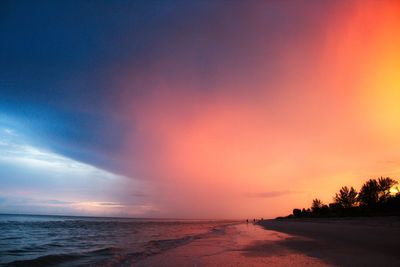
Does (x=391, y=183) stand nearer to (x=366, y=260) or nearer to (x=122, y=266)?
(x=366, y=260)

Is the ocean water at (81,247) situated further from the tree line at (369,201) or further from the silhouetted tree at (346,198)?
the silhouetted tree at (346,198)

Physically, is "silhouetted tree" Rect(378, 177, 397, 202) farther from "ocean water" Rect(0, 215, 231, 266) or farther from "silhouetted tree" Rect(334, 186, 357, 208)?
"ocean water" Rect(0, 215, 231, 266)

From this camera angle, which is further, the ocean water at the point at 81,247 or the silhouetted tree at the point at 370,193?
the silhouetted tree at the point at 370,193

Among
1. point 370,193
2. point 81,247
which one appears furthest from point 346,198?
point 81,247

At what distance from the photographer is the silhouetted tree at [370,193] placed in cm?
8306

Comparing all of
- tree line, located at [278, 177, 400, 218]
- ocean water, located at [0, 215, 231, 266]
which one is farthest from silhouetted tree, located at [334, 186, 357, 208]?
ocean water, located at [0, 215, 231, 266]

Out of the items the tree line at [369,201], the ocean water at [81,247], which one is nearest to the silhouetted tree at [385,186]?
the tree line at [369,201]

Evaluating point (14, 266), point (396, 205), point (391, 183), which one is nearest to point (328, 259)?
point (14, 266)

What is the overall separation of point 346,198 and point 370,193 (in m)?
18.0

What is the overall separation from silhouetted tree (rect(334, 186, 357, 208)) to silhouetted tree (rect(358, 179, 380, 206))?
34.3 feet

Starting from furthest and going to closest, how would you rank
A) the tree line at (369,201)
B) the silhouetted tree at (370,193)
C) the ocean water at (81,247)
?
the silhouetted tree at (370,193)
the tree line at (369,201)
the ocean water at (81,247)

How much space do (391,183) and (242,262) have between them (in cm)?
8797

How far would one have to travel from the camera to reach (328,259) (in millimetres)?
11500

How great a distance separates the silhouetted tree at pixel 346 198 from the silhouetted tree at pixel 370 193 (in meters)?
10.5
